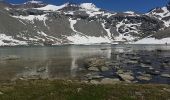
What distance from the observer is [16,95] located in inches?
998

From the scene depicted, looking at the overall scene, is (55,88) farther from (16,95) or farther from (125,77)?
(125,77)

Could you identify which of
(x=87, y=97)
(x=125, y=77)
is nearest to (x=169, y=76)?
(x=125, y=77)

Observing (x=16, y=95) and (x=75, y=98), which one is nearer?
(x=75, y=98)

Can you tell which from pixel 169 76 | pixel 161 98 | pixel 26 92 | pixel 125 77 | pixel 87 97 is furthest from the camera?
pixel 169 76

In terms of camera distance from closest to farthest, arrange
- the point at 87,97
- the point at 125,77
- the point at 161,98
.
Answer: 1. the point at 87,97
2. the point at 161,98
3. the point at 125,77

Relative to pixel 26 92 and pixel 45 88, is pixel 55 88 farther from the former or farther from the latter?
pixel 26 92

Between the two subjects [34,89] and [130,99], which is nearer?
[130,99]

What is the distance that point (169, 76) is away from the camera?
62.8 metres

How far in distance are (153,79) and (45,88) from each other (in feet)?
113

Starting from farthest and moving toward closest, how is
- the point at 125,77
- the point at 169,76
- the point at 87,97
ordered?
the point at 169,76, the point at 125,77, the point at 87,97

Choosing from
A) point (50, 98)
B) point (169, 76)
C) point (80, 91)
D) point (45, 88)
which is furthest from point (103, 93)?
point (169, 76)

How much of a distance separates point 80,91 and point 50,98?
3.34 m

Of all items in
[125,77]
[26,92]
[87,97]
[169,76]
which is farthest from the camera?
[169,76]

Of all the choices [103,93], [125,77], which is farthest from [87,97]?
[125,77]
